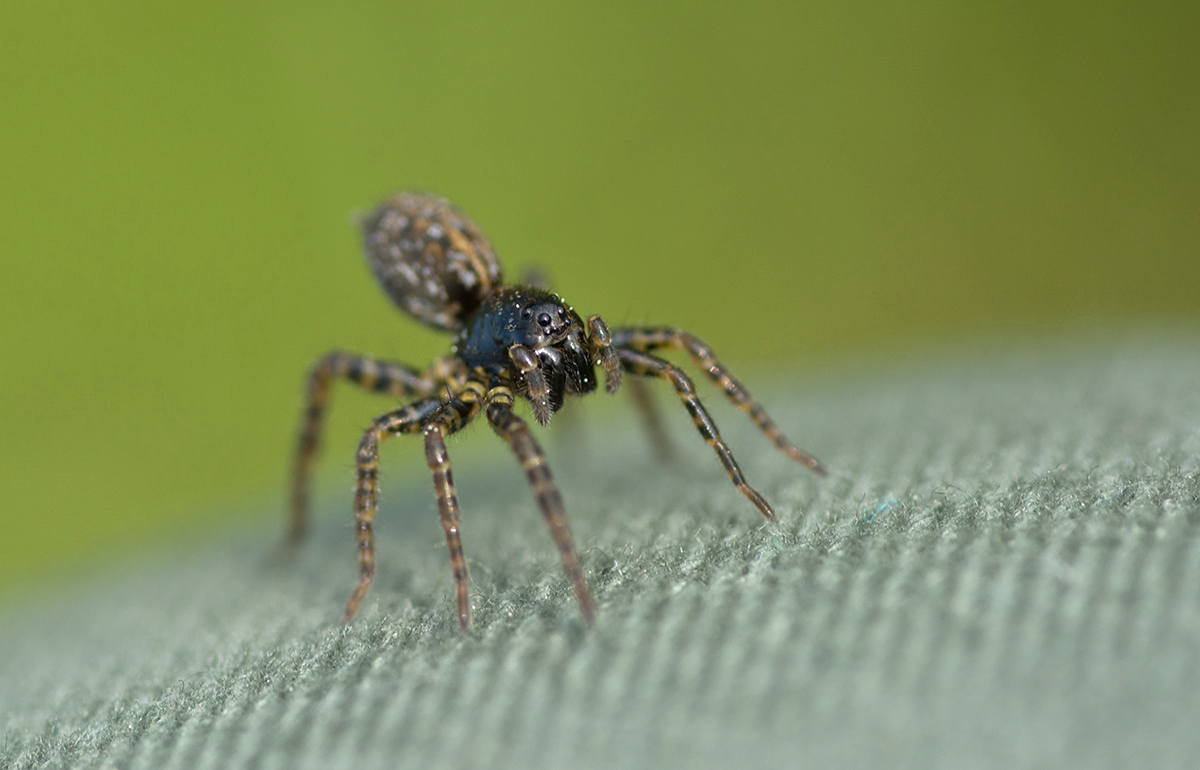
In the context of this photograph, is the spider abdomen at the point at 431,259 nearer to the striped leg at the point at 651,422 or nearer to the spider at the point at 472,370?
the spider at the point at 472,370

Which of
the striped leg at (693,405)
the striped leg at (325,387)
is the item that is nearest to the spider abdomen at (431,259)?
the striped leg at (325,387)

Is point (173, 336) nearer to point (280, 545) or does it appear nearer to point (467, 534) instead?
point (280, 545)

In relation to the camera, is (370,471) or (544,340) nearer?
(370,471)

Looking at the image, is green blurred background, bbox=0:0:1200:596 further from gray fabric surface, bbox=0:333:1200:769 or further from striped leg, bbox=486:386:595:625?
striped leg, bbox=486:386:595:625

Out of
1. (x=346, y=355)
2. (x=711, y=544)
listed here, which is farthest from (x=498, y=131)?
(x=711, y=544)

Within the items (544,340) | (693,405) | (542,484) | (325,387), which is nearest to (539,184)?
(325,387)

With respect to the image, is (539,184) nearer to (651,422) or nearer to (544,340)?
(651,422)
